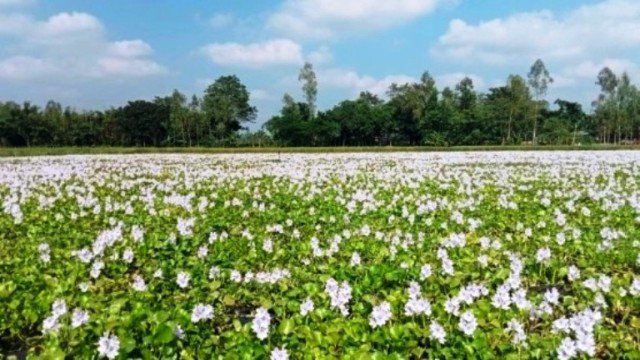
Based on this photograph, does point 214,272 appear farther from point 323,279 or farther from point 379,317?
point 379,317

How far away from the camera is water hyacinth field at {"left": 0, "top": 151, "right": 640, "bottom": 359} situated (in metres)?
3.35

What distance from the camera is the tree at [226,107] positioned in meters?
71.1

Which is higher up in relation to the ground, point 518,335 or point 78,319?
point 78,319

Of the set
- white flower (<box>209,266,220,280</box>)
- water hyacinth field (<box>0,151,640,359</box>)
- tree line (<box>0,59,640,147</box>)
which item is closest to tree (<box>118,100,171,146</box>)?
tree line (<box>0,59,640,147</box>)

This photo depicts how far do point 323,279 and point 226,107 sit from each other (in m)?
68.5

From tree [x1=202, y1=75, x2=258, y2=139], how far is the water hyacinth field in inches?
2424

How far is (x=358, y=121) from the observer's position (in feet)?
228

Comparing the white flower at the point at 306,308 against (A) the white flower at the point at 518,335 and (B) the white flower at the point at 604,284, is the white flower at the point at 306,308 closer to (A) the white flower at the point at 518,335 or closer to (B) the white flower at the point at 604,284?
(A) the white flower at the point at 518,335

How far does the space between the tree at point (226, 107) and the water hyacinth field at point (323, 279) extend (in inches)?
2424

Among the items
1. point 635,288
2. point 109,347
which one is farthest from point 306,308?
point 635,288

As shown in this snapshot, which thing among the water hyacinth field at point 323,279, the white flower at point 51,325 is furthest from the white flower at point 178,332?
the white flower at point 51,325

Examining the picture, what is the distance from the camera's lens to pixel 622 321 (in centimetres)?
407

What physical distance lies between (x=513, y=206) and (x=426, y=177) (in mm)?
6066

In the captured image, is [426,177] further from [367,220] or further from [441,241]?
[441,241]
